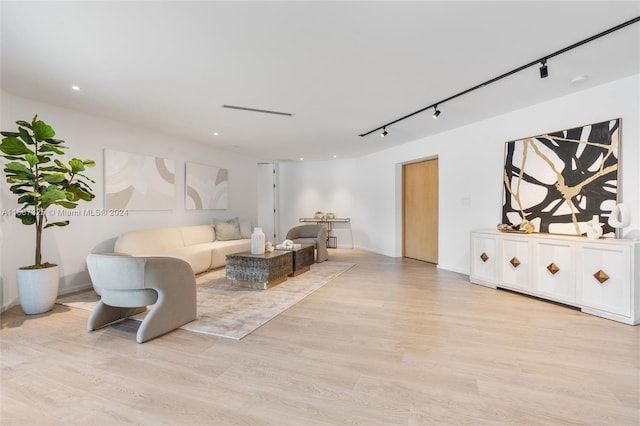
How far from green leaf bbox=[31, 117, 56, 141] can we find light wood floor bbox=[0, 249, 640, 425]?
6.51 feet

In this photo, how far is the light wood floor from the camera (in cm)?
168

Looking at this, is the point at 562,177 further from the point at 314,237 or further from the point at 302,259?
the point at 314,237

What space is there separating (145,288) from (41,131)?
2249mm

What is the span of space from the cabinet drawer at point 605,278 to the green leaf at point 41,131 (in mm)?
6048

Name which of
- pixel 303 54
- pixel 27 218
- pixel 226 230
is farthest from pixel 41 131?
pixel 226 230

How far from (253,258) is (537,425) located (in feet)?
11.3

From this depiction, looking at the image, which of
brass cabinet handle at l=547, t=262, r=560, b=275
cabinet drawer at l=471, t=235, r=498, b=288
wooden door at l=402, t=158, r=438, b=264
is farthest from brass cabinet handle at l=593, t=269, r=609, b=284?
wooden door at l=402, t=158, r=438, b=264

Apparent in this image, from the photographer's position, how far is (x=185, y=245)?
5434 mm

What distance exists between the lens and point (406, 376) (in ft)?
6.66

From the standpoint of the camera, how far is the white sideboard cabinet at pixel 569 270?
2.90 metres

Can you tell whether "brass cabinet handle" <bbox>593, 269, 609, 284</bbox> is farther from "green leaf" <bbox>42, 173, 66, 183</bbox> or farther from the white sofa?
"green leaf" <bbox>42, 173, 66, 183</bbox>

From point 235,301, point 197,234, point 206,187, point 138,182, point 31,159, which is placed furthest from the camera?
point 206,187

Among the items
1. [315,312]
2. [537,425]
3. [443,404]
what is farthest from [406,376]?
[315,312]

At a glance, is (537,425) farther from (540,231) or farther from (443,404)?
(540,231)
